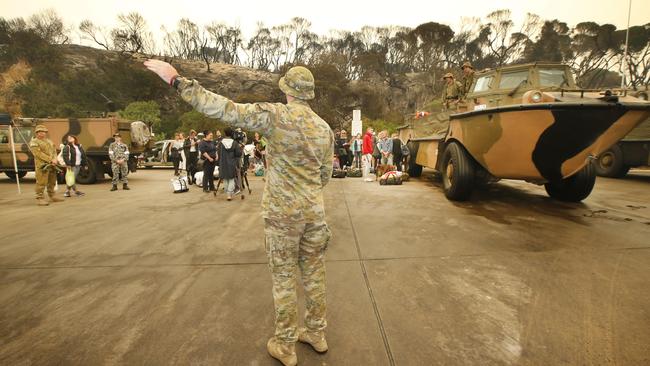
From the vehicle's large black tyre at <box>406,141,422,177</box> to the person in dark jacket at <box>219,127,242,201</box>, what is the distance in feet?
16.3

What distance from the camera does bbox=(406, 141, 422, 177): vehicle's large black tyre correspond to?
959 cm

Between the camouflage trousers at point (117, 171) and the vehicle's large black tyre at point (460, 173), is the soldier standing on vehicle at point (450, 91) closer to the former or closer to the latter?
the vehicle's large black tyre at point (460, 173)

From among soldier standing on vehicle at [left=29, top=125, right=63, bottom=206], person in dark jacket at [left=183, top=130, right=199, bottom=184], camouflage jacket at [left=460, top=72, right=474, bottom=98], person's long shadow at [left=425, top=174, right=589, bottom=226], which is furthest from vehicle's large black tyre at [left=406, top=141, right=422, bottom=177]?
soldier standing on vehicle at [left=29, top=125, right=63, bottom=206]

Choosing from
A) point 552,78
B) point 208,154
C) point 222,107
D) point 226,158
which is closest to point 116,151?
point 208,154

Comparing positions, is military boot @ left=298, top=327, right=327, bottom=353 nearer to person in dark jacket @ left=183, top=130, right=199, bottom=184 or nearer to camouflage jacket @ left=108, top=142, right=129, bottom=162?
camouflage jacket @ left=108, top=142, right=129, bottom=162

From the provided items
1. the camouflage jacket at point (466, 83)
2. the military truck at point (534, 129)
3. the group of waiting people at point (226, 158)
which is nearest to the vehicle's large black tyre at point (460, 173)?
the military truck at point (534, 129)

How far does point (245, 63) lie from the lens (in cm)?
6284

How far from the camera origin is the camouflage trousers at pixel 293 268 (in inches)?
78.7

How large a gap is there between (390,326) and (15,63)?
153 feet

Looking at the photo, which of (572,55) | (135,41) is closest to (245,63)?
(135,41)

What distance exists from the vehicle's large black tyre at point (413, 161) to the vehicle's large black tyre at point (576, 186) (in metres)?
3.72

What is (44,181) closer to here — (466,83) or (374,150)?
(374,150)

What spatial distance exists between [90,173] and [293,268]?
10823 mm

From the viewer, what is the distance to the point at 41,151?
6832 millimetres
